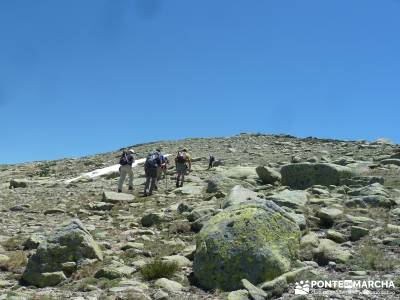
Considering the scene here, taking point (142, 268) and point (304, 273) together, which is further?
point (142, 268)

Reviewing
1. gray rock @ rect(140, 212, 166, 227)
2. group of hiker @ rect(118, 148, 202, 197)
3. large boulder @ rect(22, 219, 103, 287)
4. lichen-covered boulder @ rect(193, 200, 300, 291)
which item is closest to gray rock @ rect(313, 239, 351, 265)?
lichen-covered boulder @ rect(193, 200, 300, 291)

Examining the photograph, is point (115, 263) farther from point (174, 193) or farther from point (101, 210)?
point (174, 193)

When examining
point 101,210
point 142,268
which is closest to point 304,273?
point 142,268

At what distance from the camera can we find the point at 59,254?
12.2 meters

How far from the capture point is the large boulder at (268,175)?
25.3 meters

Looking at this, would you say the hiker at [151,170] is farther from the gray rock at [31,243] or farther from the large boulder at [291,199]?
the gray rock at [31,243]

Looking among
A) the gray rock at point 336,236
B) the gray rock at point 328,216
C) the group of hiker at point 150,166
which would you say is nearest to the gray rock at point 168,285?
the gray rock at point 336,236

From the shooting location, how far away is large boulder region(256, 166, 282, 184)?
82.9 feet

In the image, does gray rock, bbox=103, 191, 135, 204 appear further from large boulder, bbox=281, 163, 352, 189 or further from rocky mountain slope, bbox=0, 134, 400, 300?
large boulder, bbox=281, 163, 352, 189

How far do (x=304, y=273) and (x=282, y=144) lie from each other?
43.0m

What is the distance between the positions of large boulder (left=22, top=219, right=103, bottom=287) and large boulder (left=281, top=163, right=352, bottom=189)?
42.9 ft

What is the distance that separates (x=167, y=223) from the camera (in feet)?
55.6

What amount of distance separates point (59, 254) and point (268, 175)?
1504 centimetres

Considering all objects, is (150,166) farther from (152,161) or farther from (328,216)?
(328,216)
